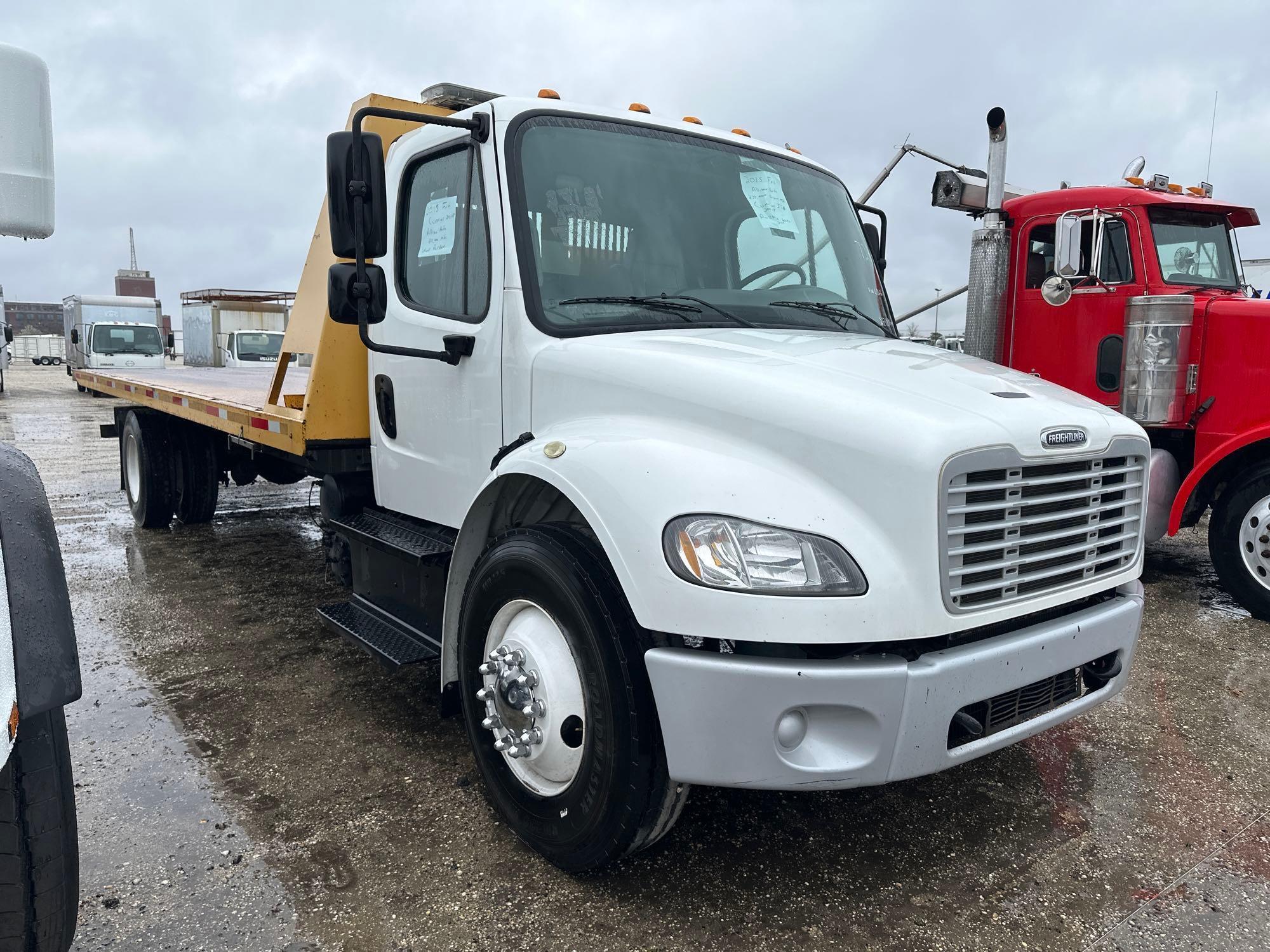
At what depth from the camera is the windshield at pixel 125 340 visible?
76.9 feet

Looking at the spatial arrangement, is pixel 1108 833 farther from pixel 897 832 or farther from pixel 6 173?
pixel 6 173

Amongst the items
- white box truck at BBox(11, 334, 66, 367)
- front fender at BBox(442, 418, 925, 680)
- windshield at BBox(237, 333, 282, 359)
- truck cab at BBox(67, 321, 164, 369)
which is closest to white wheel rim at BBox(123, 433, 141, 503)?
front fender at BBox(442, 418, 925, 680)

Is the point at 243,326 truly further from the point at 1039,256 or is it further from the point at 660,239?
the point at 660,239

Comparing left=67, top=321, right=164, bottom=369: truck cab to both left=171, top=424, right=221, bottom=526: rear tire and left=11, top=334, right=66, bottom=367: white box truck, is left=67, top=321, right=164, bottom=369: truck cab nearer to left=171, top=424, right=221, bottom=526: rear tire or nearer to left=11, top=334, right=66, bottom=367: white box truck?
left=171, top=424, right=221, bottom=526: rear tire

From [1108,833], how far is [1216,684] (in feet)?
6.23

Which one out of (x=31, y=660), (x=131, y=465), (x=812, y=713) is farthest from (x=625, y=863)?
(x=131, y=465)

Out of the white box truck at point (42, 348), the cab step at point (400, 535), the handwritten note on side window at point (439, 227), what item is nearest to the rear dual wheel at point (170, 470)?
the cab step at point (400, 535)

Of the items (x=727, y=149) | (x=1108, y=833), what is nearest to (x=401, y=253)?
(x=727, y=149)

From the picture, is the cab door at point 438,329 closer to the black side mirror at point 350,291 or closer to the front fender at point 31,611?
the black side mirror at point 350,291

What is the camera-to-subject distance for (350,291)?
120 inches

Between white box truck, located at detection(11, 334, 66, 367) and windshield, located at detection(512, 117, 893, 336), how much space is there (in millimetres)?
55292

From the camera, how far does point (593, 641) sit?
7.72 ft

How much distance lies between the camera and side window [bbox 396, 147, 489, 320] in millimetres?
3189

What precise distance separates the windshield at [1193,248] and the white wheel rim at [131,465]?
770 centimetres
